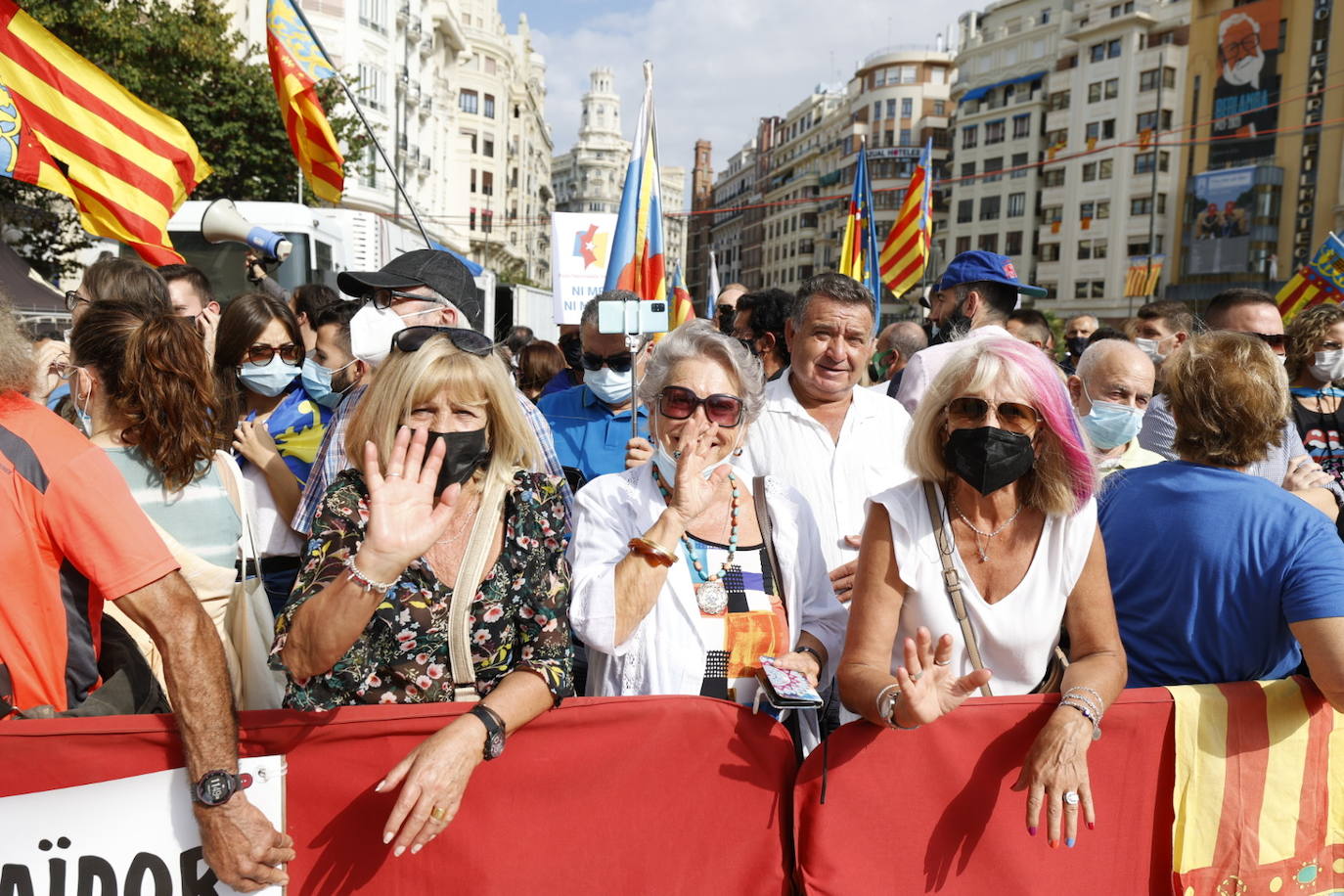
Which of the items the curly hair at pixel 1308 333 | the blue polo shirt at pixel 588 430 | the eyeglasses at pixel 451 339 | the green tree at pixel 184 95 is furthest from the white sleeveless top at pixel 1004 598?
the green tree at pixel 184 95

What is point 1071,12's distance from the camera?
6681 cm

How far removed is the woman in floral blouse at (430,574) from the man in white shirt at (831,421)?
4.59 feet

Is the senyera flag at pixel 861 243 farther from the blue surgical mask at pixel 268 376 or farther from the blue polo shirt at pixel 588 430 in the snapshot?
the blue surgical mask at pixel 268 376

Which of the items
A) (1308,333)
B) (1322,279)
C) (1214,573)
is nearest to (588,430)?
(1214,573)

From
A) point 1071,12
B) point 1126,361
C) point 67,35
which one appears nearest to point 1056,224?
point 1071,12

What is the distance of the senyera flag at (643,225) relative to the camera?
6.06 meters

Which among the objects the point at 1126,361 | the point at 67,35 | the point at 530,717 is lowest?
the point at 530,717

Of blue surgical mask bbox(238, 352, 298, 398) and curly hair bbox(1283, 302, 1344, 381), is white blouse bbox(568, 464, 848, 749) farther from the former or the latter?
curly hair bbox(1283, 302, 1344, 381)

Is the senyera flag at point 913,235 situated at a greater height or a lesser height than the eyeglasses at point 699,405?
greater

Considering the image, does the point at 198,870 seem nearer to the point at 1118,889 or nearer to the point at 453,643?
the point at 453,643

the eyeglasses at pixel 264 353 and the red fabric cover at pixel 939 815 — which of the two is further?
the eyeglasses at pixel 264 353

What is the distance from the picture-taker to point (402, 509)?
2010 millimetres

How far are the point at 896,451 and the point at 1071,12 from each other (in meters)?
74.7

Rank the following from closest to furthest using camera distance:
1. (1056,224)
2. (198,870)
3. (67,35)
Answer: (198,870), (67,35), (1056,224)
